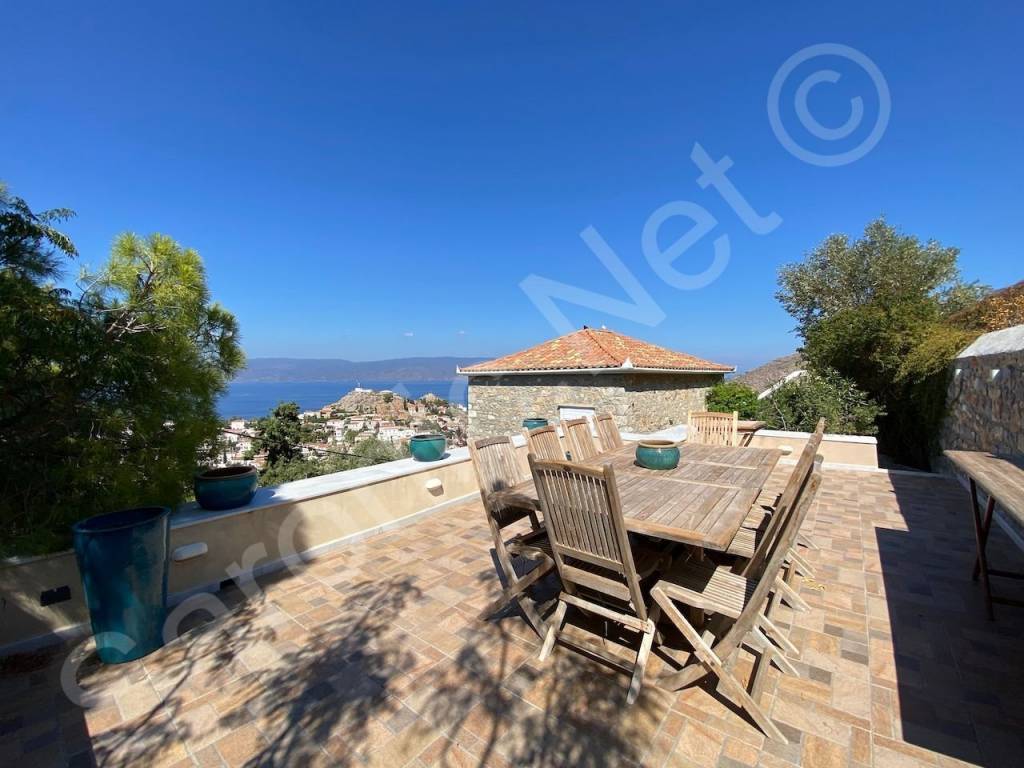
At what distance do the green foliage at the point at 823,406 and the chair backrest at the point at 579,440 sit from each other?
7448 millimetres

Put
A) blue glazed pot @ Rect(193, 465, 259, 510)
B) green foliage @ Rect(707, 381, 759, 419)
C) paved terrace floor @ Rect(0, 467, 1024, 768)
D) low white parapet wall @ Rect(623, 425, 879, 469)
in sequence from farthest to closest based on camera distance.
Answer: green foliage @ Rect(707, 381, 759, 419)
low white parapet wall @ Rect(623, 425, 879, 469)
blue glazed pot @ Rect(193, 465, 259, 510)
paved terrace floor @ Rect(0, 467, 1024, 768)

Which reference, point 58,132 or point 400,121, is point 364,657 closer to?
point 58,132

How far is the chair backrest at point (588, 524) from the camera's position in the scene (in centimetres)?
201

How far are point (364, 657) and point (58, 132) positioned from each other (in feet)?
25.3

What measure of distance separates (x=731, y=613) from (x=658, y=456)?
155 cm

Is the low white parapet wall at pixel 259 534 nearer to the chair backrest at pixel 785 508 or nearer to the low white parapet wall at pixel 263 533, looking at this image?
the low white parapet wall at pixel 263 533

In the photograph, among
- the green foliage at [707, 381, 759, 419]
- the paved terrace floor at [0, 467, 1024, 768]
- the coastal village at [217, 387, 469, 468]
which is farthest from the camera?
the green foliage at [707, 381, 759, 419]

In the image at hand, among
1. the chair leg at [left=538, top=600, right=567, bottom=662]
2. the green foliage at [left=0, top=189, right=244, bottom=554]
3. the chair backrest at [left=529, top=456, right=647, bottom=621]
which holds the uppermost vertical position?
the green foliage at [left=0, top=189, right=244, bottom=554]

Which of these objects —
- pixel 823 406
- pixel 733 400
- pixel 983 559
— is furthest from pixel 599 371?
pixel 983 559

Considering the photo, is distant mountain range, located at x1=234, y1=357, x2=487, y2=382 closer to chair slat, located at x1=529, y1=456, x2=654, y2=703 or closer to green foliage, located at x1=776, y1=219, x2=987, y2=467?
green foliage, located at x1=776, y1=219, x2=987, y2=467

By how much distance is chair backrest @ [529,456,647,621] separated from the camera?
2010mm

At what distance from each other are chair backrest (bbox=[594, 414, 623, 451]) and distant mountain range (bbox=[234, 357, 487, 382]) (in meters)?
35.0

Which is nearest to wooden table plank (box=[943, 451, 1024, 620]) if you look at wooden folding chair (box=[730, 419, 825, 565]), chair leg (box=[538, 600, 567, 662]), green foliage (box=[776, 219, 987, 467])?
wooden folding chair (box=[730, 419, 825, 565])

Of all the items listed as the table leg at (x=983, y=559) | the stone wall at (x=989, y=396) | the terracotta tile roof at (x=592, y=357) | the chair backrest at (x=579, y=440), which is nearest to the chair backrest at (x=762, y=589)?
the table leg at (x=983, y=559)
